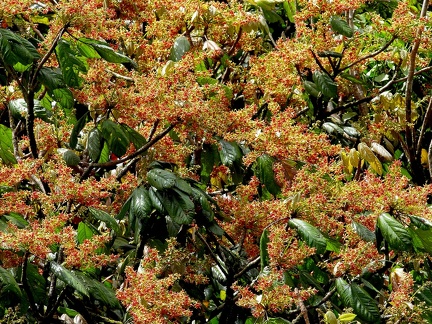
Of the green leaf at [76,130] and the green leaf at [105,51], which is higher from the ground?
the green leaf at [105,51]

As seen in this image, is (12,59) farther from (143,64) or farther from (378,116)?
(378,116)

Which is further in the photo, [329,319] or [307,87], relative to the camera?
[307,87]

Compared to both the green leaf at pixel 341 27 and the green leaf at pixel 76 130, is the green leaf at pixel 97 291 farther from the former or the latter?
the green leaf at pixel 341 27

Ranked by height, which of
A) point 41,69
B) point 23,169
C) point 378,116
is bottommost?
point 378,116

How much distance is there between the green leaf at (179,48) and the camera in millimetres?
3588

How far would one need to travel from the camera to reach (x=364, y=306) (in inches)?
109

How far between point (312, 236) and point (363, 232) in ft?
1.39

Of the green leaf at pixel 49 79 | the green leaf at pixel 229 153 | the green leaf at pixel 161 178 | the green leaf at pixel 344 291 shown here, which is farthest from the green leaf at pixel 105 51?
the green leaf at pixel 344 291

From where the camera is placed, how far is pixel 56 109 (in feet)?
12.5

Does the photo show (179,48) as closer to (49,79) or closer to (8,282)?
(49,79)

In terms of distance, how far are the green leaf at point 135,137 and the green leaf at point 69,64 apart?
265 millimetres

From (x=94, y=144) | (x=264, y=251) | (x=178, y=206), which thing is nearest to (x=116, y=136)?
(x=94, y=144)

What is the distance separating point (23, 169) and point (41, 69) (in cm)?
41

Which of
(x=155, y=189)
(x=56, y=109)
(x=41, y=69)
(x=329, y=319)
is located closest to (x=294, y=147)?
(x=155, y=189)
